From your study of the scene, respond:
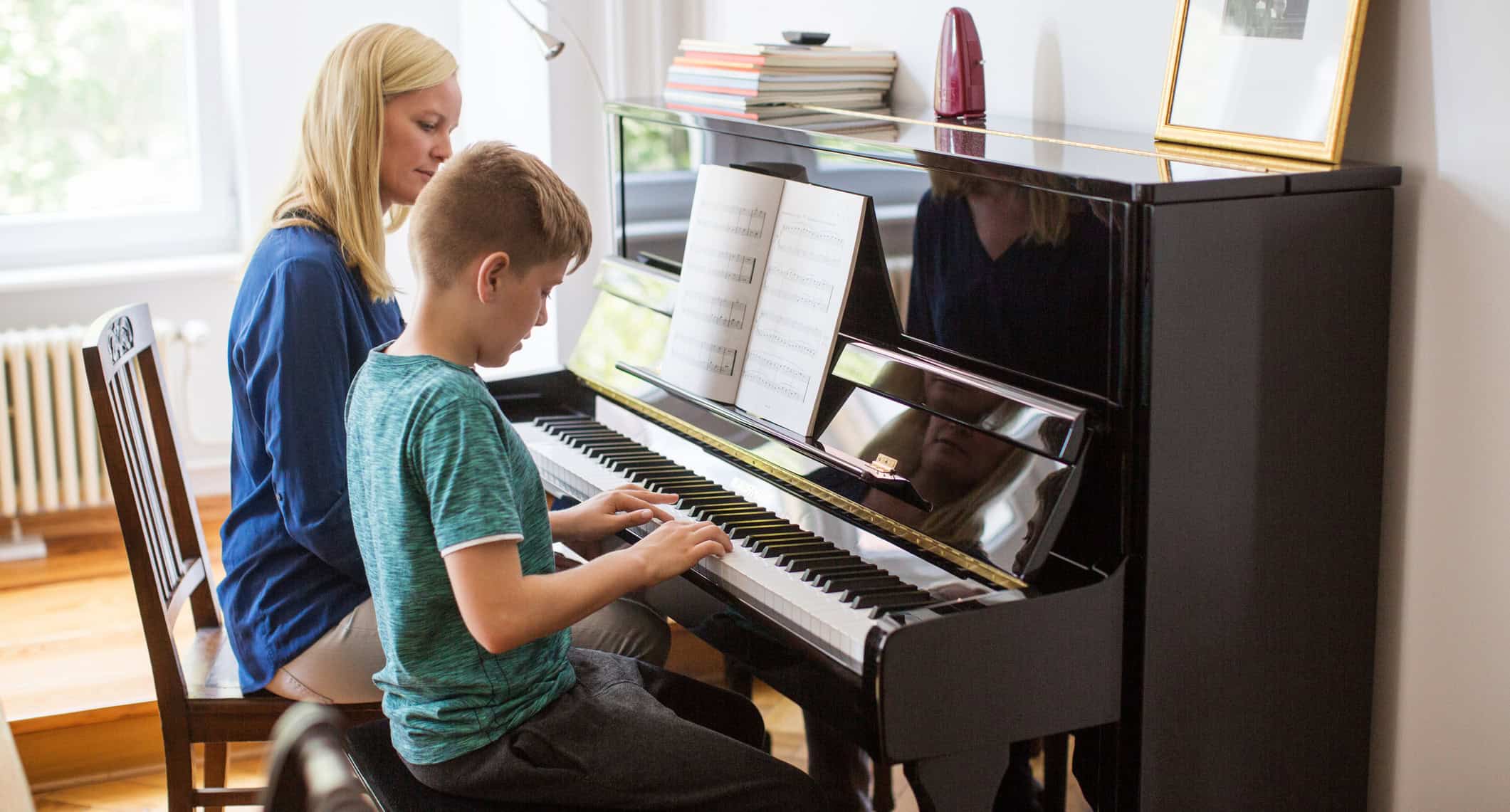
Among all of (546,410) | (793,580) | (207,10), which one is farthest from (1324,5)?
(207,10)

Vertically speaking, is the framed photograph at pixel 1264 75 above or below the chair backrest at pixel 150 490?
above

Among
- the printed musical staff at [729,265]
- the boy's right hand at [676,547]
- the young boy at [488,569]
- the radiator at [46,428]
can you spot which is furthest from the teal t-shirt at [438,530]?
the radiator at [46,428]

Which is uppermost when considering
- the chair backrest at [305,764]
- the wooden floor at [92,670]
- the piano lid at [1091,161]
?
the piano lid at [1091,161]

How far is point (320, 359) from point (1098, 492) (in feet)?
3.23

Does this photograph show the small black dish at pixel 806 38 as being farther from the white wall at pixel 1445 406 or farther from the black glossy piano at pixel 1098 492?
the white wall at pixel 1445 406

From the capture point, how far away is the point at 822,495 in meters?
1.70

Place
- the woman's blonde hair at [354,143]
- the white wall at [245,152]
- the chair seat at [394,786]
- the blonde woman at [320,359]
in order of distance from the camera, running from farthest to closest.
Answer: the white wall at [245,152], the woman's blonde hair at [354,143], the blonde woman at [320,359], the chair seat at [394,786]

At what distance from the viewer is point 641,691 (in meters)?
1.52

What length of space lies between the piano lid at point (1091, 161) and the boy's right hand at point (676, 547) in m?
0.52

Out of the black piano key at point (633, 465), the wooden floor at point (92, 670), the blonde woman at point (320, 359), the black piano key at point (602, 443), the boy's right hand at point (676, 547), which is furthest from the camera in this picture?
the wooden floor at point (92, 670)

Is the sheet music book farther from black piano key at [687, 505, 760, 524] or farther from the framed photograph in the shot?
the framed photograph

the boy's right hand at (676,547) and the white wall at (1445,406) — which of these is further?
the boy's right hand at (676,547)

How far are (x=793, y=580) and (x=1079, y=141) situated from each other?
66 cm

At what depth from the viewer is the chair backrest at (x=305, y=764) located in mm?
655
